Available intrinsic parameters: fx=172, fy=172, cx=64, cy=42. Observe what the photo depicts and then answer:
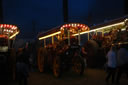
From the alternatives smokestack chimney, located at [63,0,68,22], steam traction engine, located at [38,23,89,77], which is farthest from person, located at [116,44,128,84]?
smokestack chimney, located at [63,0,68,22]

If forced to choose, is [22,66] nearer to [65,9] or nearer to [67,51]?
[67,51]

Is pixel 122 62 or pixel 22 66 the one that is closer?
pixel 22 66

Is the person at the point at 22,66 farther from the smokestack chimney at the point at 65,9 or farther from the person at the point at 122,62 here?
the smokestack chimney at the point at 65,9

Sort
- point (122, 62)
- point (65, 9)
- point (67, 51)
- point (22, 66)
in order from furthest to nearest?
point (65, 9) → point (67, 51) → point (122, 62) → point (22, 66)

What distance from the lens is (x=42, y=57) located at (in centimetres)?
1021

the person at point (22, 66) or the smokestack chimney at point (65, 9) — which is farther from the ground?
the smokestack chimney at point (65, 9)

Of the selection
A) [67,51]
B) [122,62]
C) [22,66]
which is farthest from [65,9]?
[22,66]

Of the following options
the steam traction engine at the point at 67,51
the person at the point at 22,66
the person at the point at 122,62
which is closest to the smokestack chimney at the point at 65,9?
the steam traction engine at the point at 67,51

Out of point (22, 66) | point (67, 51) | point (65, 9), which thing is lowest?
point (22, 66)

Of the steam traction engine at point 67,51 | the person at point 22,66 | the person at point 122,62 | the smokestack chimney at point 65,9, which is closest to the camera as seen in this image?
the person at point 22,66

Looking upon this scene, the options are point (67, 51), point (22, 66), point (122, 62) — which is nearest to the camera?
point (22, 66)

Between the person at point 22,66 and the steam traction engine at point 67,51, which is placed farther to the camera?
the steam traction engine at point 67,51

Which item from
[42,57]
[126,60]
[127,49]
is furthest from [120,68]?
[42,57]

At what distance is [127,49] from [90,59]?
4.12m
